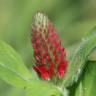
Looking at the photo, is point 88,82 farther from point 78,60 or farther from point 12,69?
point 12,69

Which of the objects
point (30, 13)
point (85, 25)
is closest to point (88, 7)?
point (85, 25)

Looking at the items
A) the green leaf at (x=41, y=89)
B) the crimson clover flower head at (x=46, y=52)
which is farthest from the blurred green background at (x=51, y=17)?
the green leaf at (x=41, y=89)

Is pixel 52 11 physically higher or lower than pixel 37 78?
lower

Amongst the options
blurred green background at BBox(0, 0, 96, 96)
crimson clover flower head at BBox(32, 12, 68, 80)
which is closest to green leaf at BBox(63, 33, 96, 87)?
crimson clover flower head at BBox(32, 12, 68, 80)

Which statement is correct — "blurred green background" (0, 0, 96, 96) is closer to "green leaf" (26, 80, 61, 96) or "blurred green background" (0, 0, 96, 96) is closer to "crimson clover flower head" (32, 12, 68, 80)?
"crimson clover flower head" (32, 12, 68, 80)

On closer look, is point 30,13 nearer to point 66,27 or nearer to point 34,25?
point 66,27
